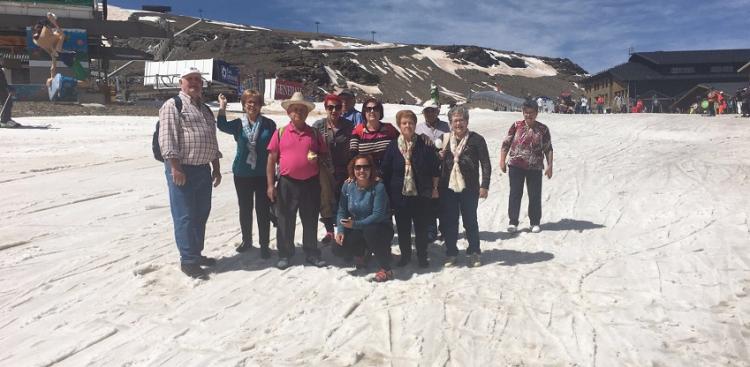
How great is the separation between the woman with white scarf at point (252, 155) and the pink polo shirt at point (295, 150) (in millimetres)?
335

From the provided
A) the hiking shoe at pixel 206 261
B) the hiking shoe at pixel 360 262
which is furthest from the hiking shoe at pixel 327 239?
the hiking shoe at pixel 206 261

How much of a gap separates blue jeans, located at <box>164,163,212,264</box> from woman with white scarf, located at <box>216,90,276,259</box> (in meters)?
0.47

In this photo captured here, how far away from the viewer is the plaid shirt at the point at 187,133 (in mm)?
4996

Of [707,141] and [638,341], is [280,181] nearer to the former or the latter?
[638,341]

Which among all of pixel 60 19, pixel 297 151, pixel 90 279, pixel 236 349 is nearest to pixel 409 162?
pixel 297 151

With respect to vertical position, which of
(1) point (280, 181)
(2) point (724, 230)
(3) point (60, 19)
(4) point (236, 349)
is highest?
(3) point (60, 19)

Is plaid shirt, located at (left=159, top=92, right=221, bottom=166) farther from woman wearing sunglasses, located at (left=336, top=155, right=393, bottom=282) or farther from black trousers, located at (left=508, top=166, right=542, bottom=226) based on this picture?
black trousers, located at (left=508, top=166, right=542, bottom=226)

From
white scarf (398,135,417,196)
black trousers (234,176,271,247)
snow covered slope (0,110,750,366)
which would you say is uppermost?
white scarf (398,135,417,196)

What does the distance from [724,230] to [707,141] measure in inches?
448

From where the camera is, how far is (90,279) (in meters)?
5.27

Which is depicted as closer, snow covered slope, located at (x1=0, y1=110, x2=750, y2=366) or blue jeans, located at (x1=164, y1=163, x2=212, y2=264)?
snow covered slope, located at (x1=0, y1=110, x2=750, y2=366)

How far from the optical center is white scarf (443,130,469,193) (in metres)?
5.71

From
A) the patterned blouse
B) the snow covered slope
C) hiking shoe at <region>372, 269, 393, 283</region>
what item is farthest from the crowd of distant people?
hiking shoe at <region>372, 269, 393, 283</region>

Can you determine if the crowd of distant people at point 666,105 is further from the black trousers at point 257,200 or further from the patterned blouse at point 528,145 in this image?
the black trousers at point 257,200
